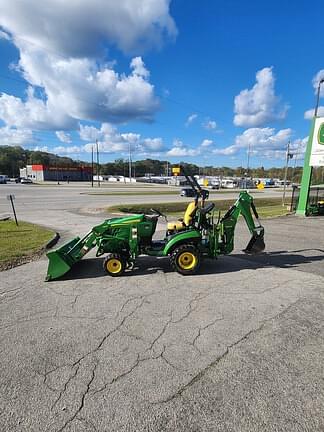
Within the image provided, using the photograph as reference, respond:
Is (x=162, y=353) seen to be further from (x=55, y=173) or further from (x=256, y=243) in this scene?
(x=55, y=173)

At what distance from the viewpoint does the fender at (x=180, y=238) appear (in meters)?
5.27

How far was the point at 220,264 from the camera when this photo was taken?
6.06 m

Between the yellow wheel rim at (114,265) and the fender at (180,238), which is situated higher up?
the fender at (180,238)

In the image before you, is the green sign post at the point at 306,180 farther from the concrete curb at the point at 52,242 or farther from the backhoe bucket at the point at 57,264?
the backhoe bucket at the point at 57,264

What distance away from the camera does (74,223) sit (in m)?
11.7

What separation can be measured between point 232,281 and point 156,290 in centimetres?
150

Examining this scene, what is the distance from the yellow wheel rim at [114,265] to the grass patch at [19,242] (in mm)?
2476

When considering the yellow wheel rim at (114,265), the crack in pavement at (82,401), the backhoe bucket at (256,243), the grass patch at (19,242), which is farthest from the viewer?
the grass patch at (19,242)

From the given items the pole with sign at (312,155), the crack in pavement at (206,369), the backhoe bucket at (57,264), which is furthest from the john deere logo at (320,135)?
the backhoe bucket at (57,264)

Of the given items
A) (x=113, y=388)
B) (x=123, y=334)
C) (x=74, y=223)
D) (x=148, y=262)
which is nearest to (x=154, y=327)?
(x=123, y=334)

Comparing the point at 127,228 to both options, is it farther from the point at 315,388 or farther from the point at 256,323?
the point at 315,388

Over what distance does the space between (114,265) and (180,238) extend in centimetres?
140

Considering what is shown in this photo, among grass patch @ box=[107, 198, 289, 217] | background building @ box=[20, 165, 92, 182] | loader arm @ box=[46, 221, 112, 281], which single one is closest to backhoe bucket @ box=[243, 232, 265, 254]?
loader arm @ box=[46, 221, 112, 281]

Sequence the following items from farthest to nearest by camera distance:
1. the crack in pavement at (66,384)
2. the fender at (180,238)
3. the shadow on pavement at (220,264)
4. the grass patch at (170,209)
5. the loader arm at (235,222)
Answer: the grass patch at (170,209)
the loader arm at (235,222)
the shadow on pavement at (220,264)
the fender at (180,238)
the crack in pavement at (66,384)
